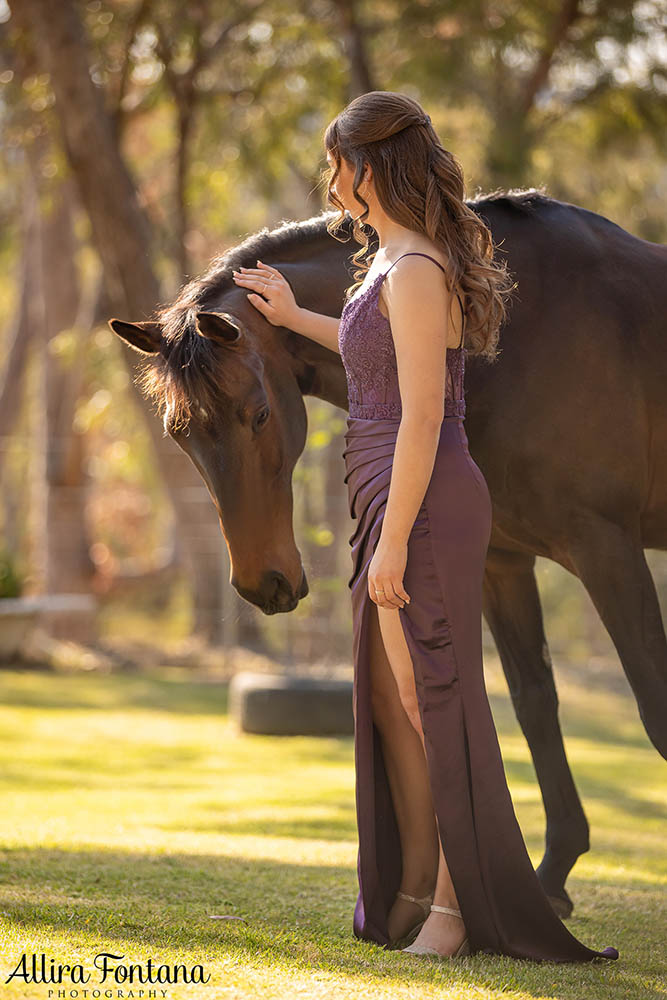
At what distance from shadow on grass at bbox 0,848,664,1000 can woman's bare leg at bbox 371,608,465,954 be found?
99 mm

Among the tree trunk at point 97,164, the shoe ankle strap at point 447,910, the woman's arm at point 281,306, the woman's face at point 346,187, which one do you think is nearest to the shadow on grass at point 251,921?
the shoe ankle strap at point 447,910

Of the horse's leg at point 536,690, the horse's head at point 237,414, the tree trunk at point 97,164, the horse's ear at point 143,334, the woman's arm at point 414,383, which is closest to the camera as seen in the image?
the woman's arm at point 414,383

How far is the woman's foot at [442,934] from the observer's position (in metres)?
2.64

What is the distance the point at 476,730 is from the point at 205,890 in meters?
1.07

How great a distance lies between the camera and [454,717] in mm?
2652

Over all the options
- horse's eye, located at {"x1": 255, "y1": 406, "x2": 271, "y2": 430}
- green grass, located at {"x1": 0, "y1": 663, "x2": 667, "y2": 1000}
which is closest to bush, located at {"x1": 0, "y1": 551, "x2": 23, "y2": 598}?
green grass, located at {"x1": 0, "y1": 663, "x2": 667, "y2": 1000}

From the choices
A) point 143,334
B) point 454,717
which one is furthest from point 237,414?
point 454,717

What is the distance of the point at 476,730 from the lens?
2.65 metres

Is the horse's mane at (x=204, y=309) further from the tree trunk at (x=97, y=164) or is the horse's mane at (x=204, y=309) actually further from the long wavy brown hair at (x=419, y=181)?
the tree trunk at (x=97, y=164)

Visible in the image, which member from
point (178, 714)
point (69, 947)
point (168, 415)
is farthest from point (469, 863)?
point (178, 714)

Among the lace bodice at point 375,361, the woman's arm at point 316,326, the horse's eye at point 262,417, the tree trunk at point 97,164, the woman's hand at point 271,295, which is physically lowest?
the horse's eye at point 262,417

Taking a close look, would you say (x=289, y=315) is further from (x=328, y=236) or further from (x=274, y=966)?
(x=274, y=966)

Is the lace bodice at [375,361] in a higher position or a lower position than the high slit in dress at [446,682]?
higher

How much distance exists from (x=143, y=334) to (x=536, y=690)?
1616mm
